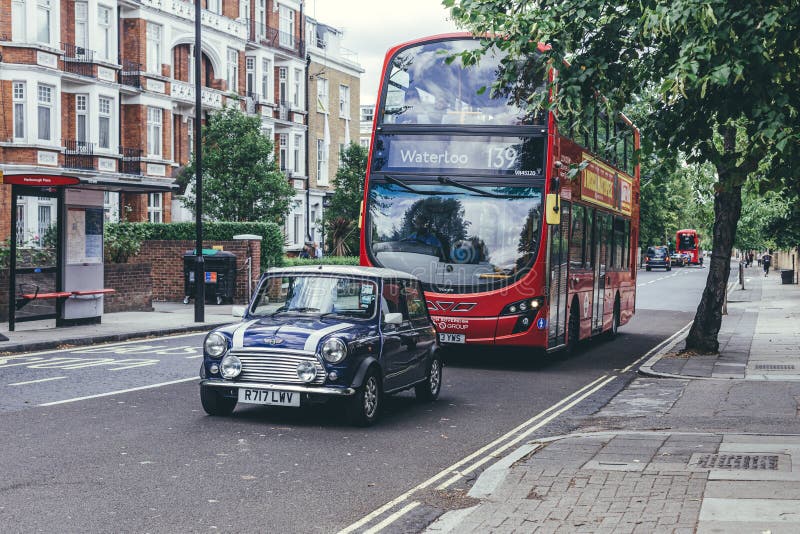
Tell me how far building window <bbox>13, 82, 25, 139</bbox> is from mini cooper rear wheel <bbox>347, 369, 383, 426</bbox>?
2763 centimetres

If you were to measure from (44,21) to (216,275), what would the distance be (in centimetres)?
1277

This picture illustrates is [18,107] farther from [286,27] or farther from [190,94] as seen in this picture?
[286,27]

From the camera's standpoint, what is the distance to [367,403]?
9617mm

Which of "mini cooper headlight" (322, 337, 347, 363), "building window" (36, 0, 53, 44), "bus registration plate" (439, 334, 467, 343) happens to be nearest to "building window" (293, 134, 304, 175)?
"building window" (36, 0, 53, 44)

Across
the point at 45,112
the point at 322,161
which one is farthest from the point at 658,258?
the point at 45,112

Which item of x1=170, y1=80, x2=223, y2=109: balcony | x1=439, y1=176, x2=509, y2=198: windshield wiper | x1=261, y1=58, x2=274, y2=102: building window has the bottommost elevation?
x1=439, y1=176, x2=509, y2=198: windshield wiper

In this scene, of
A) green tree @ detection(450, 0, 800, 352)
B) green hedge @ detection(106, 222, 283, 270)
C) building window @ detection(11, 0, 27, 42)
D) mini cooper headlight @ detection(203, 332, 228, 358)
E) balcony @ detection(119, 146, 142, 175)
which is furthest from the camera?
balcony @ detection(119, 146, 142, 175)

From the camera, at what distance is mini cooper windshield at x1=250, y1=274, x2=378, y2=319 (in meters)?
10.1

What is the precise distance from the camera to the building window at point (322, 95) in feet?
191

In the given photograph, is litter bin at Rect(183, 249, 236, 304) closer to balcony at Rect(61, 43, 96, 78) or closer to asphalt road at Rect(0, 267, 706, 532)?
balcony at Rect(61, 43, 96, 78)

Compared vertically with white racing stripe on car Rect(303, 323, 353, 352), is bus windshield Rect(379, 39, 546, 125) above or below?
above

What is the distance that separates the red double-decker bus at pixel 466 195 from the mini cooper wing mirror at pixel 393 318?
4.62 meters

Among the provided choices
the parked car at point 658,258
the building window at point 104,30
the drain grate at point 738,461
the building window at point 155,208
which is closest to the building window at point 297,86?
the building window at point 155,208

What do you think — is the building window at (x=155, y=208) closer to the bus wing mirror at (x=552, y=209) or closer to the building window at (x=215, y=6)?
the building window at (x=215, y=6)
